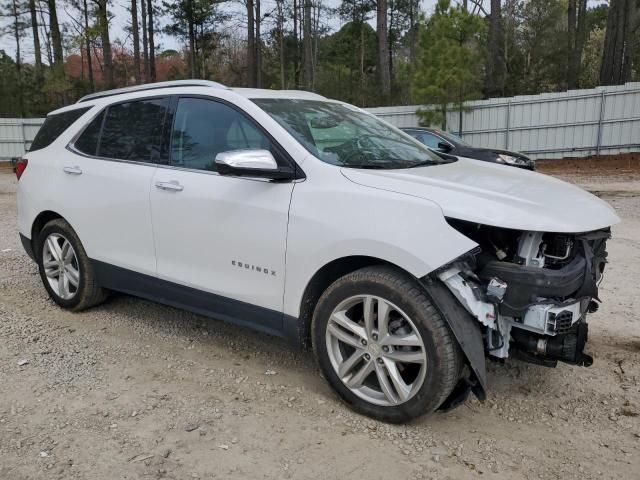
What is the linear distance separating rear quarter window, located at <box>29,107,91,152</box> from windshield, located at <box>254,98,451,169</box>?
1.98m

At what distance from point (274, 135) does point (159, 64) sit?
47.2m

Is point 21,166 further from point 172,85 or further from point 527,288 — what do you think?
point 527,288

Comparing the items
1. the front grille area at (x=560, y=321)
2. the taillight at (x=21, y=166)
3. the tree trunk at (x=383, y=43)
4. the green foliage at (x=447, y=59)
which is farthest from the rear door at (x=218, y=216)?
the tree trunk at (x=383, y=43)

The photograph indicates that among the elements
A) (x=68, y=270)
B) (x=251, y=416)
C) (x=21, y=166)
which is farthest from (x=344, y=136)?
(x=21, y=166)

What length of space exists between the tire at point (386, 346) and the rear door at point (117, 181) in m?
1.54

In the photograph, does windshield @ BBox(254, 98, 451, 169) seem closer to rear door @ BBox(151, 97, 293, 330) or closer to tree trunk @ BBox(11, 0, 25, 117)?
rear door @ BBox(151, 97, 293, 330)

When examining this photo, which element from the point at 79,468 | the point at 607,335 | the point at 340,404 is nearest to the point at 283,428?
the point at 340,404

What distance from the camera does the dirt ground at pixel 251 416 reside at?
105 inches

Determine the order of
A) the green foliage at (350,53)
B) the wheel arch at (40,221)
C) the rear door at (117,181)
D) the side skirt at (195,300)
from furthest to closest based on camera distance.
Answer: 1. the green foliage at (350,53)
2. the wheel arch at (40,221)
3. the rear door at (117,181)
4. the side skirt at (195,300)

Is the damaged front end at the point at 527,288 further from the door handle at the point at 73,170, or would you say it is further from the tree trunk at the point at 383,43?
the tree trunk at the point at 383,43

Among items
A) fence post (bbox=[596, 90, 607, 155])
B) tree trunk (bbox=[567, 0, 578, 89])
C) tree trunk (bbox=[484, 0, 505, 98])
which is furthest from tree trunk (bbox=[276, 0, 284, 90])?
fence post (bbox=[596, 90, 607, 155])

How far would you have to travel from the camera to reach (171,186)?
12.0 feet

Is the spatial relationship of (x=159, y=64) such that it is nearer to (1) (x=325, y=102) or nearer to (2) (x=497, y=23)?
(2) (x=497, y=23)

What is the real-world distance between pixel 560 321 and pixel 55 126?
4.29m
